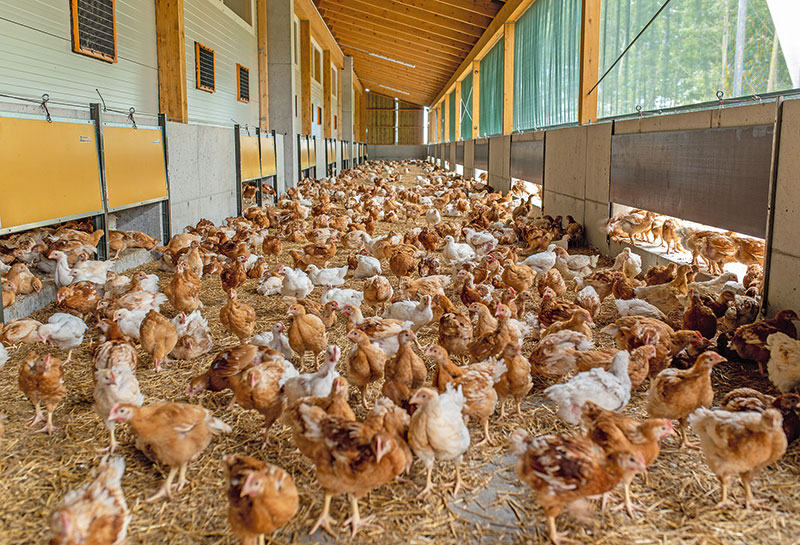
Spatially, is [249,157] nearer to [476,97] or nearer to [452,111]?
[476,97]

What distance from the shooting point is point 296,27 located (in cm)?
2120

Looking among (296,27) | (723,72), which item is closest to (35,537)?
(723,72)

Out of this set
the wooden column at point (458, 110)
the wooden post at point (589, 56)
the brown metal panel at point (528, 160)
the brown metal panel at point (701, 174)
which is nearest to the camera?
the brown metal panel at point (701, 174)

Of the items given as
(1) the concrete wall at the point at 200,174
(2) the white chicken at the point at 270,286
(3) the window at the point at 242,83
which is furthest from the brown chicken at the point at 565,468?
(3) the window at the point at 242,83

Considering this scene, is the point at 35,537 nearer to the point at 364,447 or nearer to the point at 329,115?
the point at 364,447

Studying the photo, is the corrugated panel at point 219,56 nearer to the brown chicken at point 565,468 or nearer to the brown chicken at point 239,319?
the brown chicken at point 239,319

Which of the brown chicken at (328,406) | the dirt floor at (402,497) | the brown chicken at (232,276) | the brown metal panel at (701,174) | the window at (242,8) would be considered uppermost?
the window at (242,8)

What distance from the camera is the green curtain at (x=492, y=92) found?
1872 centimetres

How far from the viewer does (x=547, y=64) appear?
42.6 feet

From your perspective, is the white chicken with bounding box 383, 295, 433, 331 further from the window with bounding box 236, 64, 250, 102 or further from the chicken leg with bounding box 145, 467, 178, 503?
the window with bounding box 236, 64, 250, 102

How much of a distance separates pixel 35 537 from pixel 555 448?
215 cm

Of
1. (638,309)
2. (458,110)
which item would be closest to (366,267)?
(638,309)

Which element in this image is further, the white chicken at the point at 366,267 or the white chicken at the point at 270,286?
the white chicken at the point at 366,267

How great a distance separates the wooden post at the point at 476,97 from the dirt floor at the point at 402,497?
2187cm
